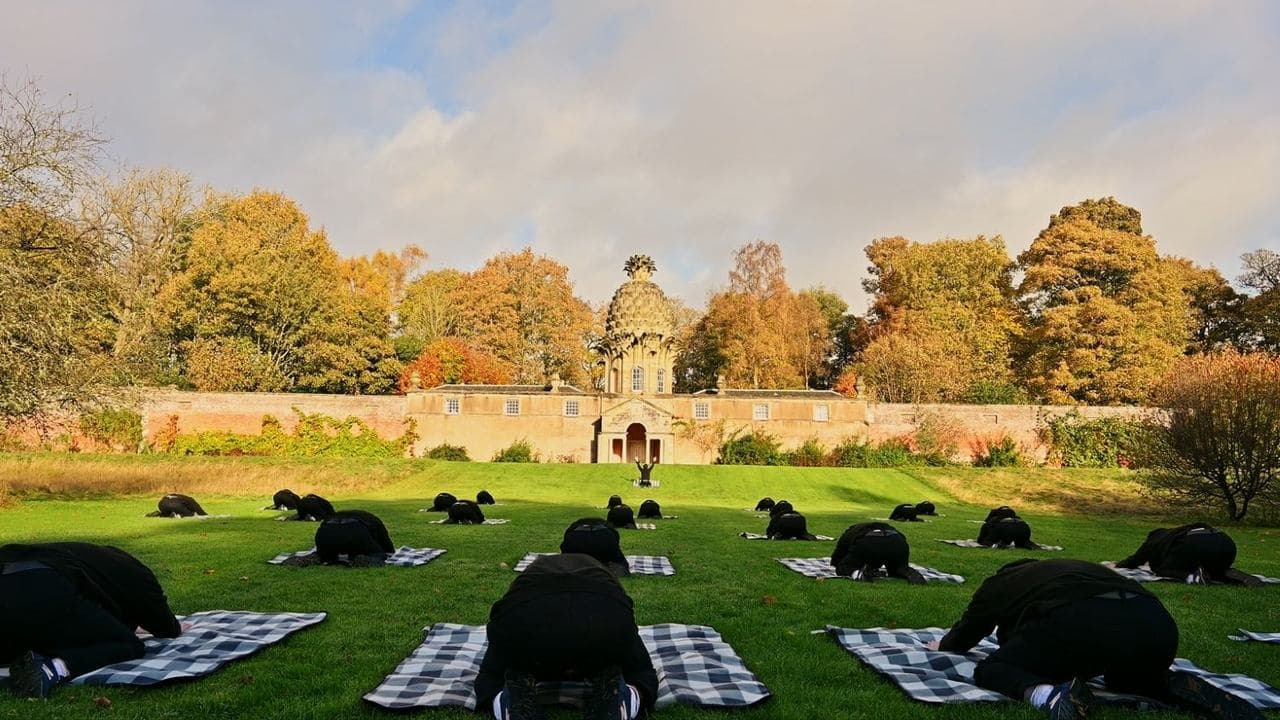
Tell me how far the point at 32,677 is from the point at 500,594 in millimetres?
4923


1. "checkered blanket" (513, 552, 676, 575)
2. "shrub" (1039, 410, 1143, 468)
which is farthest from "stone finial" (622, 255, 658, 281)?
"checkered blanket" (513, 552, 676, 575)

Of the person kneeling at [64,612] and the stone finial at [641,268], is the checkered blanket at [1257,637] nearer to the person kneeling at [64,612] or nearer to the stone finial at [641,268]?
the person kneeling at [64,612]

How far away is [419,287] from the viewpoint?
73312 millimetres

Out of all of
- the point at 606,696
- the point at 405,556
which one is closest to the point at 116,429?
the point at 405,556

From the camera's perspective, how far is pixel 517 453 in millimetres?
47281

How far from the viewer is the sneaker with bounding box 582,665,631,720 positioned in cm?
517

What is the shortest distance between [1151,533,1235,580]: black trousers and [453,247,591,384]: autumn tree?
56.8 meters

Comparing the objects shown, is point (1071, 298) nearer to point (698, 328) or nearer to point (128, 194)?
point (698, 328)

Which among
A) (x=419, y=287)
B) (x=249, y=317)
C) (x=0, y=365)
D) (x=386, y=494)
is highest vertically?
(x=419, y=287)

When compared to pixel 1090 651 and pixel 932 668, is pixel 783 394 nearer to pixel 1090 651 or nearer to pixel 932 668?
pixel 932 668

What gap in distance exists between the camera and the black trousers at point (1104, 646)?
5.45 m

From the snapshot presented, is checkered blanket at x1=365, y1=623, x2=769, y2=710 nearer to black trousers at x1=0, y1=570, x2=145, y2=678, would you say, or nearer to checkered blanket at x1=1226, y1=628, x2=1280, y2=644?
black trousers at x1=0, y1=570, x2=145, y2=678

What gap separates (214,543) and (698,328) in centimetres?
5938

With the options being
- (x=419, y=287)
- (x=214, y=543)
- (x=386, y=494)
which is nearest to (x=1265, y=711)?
(x=214, y=543)
